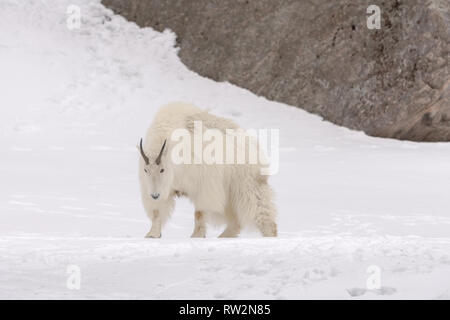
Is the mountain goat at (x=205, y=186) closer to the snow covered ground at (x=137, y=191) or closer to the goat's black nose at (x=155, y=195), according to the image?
the goat's black nose at (x=155, y=195)

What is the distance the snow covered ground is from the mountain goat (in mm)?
347

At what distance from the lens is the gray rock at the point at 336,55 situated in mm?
16859

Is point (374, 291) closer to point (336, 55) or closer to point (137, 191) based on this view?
point (137, 191)

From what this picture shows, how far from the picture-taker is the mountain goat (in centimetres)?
778

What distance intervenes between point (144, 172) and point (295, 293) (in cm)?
328

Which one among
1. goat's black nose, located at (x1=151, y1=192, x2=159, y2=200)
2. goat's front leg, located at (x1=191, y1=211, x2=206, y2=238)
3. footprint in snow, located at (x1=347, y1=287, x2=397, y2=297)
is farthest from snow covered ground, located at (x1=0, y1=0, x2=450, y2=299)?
goat's black nose, located at (x1=151, y1=192, x2=159, y2=200)

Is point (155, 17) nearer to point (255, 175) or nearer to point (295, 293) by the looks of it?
point (255, 175)

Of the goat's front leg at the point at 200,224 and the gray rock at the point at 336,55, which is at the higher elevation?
the gray rock at the point at 336,55

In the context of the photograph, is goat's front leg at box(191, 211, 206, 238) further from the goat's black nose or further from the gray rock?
the gray rock

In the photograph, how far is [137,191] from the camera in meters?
12.0

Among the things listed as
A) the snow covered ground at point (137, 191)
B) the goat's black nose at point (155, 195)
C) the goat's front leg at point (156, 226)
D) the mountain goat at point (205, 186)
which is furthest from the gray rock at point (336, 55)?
the goat's black nose at point (155, 195)

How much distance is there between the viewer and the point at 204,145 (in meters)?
7.92

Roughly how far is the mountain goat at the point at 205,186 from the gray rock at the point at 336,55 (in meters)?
9.52

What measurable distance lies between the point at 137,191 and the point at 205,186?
429cm
